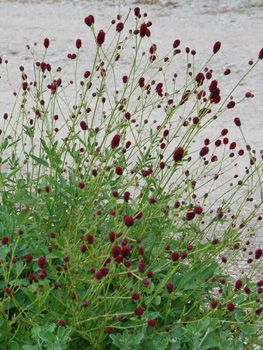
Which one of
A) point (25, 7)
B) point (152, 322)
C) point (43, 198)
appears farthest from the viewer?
point (25, 7)

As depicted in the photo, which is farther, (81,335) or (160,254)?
(160,254)

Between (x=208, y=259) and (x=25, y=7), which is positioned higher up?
(x=208, y=259)

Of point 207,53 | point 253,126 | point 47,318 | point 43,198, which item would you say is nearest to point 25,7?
point 207,53

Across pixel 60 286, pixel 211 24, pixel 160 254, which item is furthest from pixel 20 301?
pixel 211 24

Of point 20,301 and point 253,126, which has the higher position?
point 20,301

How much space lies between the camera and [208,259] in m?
2.97

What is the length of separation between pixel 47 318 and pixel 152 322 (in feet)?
1.36

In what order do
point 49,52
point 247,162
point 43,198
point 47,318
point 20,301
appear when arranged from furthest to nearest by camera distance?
1. point 49,52
2. point 247,162
3. point 43,198
4. point 20,301
5. point 47,318

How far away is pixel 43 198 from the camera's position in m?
3.29

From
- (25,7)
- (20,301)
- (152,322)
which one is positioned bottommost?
(25,7)

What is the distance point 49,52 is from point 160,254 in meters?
6.07

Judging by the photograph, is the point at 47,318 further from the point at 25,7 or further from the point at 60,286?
the point at 25,7

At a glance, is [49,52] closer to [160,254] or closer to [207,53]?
[207,53]

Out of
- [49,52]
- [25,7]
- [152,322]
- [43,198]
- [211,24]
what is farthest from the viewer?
[25,7]
